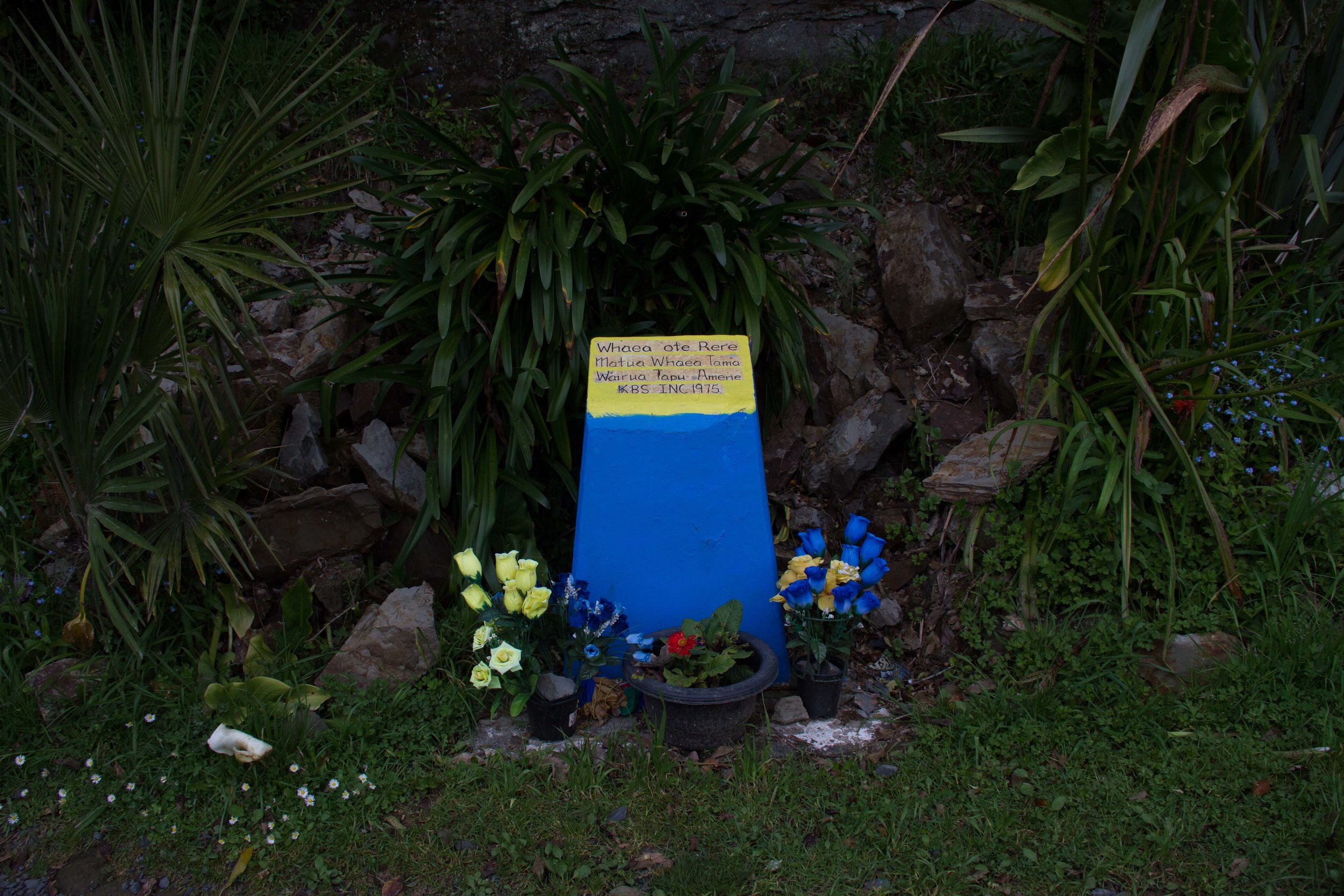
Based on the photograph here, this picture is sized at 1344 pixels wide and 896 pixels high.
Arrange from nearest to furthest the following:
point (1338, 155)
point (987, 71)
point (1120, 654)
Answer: point (1120, 654) → point (1338, 155) → point (987, 71)

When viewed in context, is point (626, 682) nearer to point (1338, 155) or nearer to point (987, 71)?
point (1338, 155)

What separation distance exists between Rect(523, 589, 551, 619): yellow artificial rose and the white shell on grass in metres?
0.72

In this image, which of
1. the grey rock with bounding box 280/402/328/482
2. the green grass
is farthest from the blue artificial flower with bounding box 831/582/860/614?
the grey rock with bounding box 280/402/328/482

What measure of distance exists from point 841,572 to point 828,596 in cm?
8

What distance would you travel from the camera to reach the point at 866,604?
2.41 m

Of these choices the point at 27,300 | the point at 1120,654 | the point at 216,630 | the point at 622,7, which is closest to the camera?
the point at 27,300

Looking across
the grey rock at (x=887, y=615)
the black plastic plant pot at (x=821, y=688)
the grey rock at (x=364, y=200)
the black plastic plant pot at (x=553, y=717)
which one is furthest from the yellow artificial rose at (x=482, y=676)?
the grey rock at (x=364, y=200)

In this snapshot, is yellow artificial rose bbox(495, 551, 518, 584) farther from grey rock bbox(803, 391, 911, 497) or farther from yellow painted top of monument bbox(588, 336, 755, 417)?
grey rock bbox(803, 391, 911, 497)

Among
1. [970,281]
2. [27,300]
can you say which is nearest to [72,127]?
[27,300]

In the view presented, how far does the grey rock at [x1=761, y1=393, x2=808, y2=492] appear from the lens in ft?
10.8

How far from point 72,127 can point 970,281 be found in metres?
3.02

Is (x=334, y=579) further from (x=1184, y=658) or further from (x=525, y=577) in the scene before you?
(x=1184, y=658)

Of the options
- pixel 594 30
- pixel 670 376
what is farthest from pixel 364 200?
pixel 670 376

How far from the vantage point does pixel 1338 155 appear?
9.39ft
